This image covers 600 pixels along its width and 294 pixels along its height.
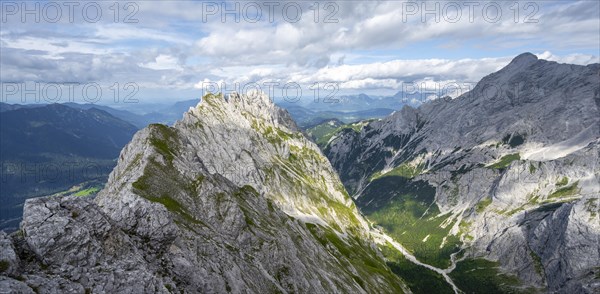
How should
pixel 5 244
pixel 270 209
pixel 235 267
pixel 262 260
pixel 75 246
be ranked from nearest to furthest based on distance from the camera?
pixel 5 244 < pixel 75 246 < pixel 235 267 < pixel 262 260 < pixel 270 209

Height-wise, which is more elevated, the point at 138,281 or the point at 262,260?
the point at 138,281

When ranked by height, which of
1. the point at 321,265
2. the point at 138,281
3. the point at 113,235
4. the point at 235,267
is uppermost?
the point at 113,235

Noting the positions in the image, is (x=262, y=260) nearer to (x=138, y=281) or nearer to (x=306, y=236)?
(x=306, y=236)

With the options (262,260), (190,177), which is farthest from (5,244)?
(190,177)

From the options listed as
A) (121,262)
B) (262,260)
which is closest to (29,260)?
(121,262)

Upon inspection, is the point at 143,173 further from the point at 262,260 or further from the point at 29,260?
the point at 29,260

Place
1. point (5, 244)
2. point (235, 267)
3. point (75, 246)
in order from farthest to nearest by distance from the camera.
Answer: point (235, 267), point (75, 246), point (5, 244)

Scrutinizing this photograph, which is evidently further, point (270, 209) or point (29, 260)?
point (270, 209)

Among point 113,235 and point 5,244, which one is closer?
point 5,244

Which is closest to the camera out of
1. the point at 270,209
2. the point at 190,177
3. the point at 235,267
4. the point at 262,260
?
the point at 235,267
